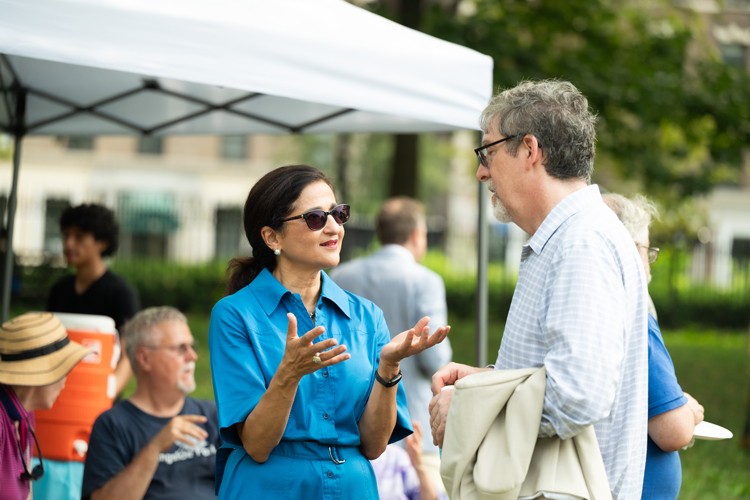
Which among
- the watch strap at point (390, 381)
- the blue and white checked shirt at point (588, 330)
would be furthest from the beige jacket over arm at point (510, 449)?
the watch strap at point (390, 381)

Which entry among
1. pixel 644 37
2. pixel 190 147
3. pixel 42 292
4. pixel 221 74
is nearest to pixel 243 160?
pixel 190 147

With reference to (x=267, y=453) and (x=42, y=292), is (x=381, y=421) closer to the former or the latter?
(x=267, y=453)

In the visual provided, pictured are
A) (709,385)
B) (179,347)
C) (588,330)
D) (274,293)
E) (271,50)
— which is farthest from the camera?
(709,385)

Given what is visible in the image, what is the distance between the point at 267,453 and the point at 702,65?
11.8m

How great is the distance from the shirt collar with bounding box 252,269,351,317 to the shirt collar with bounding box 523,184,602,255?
2.46 ft

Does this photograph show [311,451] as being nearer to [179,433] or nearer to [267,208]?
[267,208]

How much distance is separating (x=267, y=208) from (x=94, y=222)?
9.66ft

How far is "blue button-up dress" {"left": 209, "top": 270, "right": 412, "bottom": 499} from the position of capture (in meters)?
2.89

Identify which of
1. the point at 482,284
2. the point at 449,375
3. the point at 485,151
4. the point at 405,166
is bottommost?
the point at 449,375

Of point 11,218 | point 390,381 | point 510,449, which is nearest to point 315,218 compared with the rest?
point 390,381

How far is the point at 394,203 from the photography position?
618 centimetres

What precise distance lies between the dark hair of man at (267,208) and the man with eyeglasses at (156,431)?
0.74m

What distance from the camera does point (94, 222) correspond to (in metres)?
5.85

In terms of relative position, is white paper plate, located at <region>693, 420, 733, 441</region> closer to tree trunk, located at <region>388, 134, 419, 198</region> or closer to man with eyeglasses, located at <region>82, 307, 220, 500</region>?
man with eyeglasses, located at <region>82, 307, 220, 500</region>
